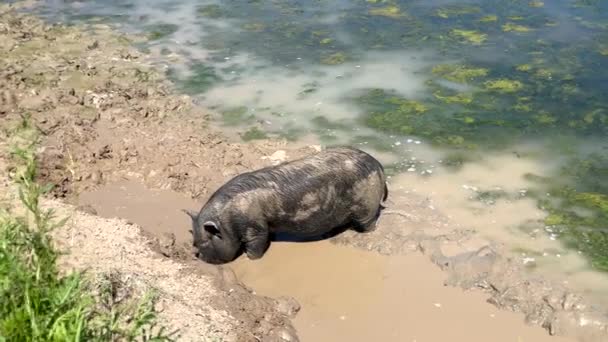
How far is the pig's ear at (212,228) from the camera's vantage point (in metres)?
7.55

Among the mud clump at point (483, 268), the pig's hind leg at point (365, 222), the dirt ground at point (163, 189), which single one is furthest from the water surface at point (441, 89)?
the pig's hind leg at point (365, 222)

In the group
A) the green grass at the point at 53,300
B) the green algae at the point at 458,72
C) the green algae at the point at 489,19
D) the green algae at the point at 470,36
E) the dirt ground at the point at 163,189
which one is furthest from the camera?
the green algae at the point at 489,19

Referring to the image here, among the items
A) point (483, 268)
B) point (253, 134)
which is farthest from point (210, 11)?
point (483, 268)

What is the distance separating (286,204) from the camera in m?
7.79

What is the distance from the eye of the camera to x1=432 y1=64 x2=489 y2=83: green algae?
12.7 m

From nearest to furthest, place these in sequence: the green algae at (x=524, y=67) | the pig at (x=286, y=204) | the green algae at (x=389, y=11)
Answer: the pig at (x=286, y=204) → the green algae at (x=524, y=67) → the green algae at (x=389, y=11)

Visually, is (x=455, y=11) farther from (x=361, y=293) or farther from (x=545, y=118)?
(x=361, y=293)

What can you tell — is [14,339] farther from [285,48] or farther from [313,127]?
[285,48]

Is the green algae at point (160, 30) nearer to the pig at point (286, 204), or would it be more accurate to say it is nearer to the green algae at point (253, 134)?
the green algae at point (253, 134)

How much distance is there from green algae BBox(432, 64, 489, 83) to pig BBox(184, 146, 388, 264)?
514 cm

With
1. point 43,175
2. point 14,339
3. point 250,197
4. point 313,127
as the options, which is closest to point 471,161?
point 313,127

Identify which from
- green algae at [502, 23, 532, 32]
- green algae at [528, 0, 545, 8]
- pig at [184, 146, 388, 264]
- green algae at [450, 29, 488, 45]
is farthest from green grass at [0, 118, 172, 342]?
green algae at [528, 0, 545, 8]

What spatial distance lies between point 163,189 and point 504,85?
685cm

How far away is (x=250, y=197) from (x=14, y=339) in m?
3.35
